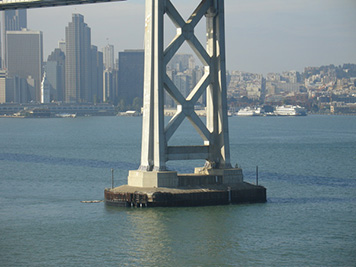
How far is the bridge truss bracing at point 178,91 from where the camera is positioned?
29750 millimetres

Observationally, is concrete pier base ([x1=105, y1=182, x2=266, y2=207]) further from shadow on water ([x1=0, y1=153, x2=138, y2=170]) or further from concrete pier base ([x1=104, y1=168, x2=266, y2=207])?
shadow on water ([x1=0, y1=153, x2=138, y2=170])

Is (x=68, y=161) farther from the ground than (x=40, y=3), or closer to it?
closer to it

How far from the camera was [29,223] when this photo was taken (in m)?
27.4

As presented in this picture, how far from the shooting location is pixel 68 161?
5209 centimetres

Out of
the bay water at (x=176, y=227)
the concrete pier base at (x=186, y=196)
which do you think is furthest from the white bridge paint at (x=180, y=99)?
the bay water at (x=176, y=227)

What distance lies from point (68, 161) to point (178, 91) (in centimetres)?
2252

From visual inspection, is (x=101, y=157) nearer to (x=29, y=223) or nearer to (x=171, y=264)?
(x=29, y=223)

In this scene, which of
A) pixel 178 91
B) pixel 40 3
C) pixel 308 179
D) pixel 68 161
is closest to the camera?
pixel 178 91

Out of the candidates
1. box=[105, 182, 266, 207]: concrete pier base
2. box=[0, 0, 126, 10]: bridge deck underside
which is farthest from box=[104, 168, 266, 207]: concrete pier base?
box=[0, 0, 126, 10]: bridge deck underside

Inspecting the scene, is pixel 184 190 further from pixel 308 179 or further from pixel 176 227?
pixel 308 179

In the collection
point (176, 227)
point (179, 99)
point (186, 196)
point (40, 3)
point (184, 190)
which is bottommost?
point (176, 227)

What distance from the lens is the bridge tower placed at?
1170 inches

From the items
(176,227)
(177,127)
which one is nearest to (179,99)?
(177,127)

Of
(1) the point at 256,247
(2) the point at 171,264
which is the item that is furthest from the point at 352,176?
(2) the point at 171,264
